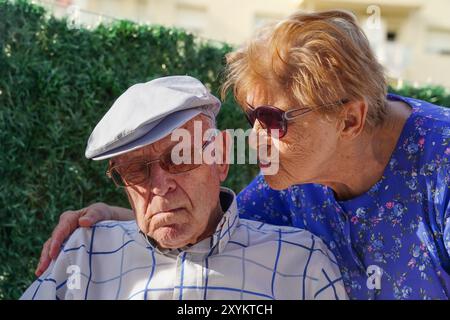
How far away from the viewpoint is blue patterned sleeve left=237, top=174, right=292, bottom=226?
2850mm

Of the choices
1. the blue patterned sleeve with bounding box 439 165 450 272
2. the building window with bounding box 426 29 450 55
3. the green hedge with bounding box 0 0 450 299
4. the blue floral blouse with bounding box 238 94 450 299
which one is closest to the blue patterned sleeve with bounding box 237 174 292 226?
the blue floral blouse with bounding box 238 94 450 299

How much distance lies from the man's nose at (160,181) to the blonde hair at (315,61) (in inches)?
19.1

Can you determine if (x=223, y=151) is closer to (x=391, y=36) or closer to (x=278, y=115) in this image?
(x=278, y=115)

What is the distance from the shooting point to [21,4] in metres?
3.48

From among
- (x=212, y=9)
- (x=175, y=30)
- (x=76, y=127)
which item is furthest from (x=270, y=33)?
(x=212, y=9)

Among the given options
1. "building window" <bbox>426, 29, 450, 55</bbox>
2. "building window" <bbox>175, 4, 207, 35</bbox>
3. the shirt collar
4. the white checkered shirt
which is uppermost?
"building window" <bbox>175, 4, 207, 35</bbox>

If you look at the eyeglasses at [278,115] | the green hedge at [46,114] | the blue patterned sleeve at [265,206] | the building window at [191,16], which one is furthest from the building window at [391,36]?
the eyeglasses at [278,115]

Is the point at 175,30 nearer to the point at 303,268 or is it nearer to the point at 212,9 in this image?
the point at 303,268

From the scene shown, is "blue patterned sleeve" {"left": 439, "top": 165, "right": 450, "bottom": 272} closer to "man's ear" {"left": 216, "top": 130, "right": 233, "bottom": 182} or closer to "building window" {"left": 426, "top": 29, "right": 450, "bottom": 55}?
"man's ear" {"left": 216, "top": 130, "right": 233, "bottom": 182}

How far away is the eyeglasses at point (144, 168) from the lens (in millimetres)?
2287

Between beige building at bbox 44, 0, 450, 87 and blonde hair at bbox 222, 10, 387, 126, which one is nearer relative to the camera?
blonde hair at bbox 222, 10, 387, 126

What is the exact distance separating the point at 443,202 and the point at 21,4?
8.56 feet

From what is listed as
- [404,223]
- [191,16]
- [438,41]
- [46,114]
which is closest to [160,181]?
[404,223]

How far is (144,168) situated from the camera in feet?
7.54
